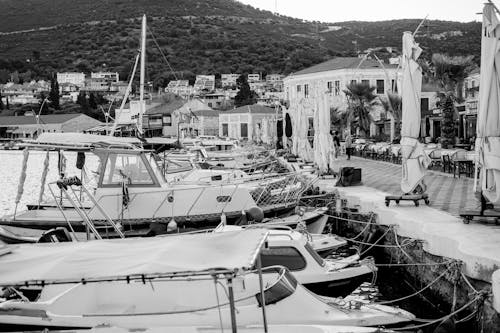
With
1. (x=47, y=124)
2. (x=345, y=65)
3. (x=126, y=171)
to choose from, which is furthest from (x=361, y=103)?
(x=47, y=124)

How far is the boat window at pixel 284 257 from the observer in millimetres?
12469

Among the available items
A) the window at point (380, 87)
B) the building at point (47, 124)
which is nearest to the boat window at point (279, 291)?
the window at point (380, 87)

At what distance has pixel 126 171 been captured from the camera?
1777cm

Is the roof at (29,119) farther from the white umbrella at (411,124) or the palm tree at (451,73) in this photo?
the white umbrella at (411,124)

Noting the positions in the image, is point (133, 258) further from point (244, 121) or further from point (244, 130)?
point (244, 130)

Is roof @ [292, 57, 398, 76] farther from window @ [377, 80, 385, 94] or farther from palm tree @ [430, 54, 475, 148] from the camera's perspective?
palm tree @ [430, 54, 475, 148]

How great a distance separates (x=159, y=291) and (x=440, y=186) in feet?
54.8

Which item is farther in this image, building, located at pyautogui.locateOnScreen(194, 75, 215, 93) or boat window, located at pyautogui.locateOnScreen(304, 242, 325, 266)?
building, located at pyautogui.locateOnScreen(194, 75, 215, 93)

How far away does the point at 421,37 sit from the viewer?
174m

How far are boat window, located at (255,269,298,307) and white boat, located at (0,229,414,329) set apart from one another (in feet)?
0.05

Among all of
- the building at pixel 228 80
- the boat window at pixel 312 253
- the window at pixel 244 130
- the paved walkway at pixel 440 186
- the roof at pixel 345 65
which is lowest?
the window at pixel 244 130

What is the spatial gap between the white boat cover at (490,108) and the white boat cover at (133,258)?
8290 millimetres

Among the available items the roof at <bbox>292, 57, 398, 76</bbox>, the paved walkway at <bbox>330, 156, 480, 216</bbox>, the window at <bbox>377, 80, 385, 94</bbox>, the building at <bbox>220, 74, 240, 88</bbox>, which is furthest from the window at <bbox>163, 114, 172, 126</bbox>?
the building at <bbox>220, 74, 240, 88</bbox>

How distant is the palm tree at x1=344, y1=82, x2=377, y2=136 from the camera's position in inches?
2657
